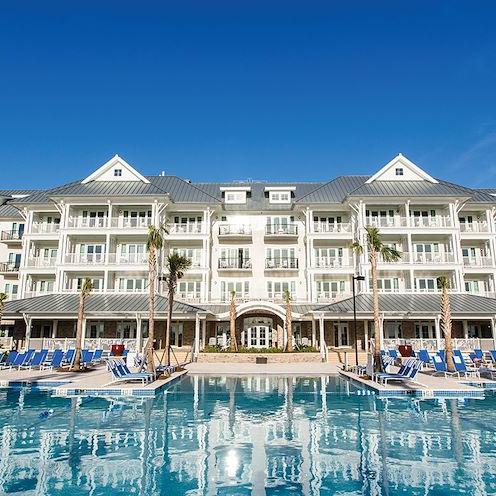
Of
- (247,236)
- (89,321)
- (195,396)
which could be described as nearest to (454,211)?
(247,236)

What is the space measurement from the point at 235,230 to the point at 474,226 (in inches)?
835

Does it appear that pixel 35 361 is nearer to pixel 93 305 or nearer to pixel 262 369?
pixel 93 305

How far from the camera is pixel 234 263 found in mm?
37969

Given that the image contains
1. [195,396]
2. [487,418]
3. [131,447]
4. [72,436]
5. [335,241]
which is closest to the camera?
[131,447]

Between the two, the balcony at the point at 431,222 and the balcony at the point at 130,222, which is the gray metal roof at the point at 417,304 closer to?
the balcony at the point at 431,222

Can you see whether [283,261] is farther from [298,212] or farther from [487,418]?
[487,418]

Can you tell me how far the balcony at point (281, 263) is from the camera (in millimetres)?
37562

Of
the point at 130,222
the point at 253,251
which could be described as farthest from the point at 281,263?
the point at 130,222

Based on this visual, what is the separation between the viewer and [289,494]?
732 cm

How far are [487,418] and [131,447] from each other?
10.3 m

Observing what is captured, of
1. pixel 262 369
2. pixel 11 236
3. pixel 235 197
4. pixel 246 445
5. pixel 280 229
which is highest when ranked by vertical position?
pixel 235 197

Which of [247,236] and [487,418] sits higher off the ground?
[247,236]

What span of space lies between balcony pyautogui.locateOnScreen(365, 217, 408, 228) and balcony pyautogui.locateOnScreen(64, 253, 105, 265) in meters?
22.7

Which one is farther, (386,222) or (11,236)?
(11,236)
